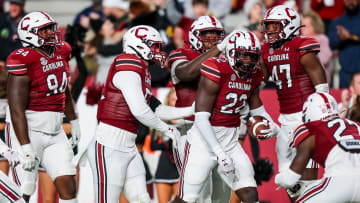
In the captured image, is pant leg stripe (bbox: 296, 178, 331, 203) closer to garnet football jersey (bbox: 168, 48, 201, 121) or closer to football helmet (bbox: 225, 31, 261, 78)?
football helmet (bbox: 225, 31, 261, 78)

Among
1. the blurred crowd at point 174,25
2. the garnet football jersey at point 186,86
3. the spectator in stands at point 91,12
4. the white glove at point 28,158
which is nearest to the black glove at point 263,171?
the garnet football jersey at point 186,86

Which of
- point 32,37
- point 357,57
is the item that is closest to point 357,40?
point 357,57

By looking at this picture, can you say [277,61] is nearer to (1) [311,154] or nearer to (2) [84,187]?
(1) [311,154]

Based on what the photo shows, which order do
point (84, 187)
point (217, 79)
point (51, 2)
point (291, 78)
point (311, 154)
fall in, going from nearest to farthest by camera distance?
point (311, 154) < point (217, 79) < point (291, 78) < point (84, 187) < point (51, 2)

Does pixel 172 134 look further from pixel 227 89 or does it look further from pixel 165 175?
pixel 165 175

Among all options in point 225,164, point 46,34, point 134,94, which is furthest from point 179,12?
point 225,164

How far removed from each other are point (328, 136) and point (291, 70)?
1.59m

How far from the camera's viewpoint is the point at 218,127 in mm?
6234

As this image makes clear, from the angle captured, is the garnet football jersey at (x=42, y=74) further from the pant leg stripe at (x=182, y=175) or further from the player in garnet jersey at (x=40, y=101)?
the pant leg stripe at (x=182, y=175)

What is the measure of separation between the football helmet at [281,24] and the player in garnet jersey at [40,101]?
2046mm

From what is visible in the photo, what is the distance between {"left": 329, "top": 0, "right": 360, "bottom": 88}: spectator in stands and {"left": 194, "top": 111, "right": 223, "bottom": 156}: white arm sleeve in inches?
168

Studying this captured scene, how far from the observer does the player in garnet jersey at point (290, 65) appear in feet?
22.3

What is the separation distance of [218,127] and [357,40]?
4357 millimetres

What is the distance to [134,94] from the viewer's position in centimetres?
598
